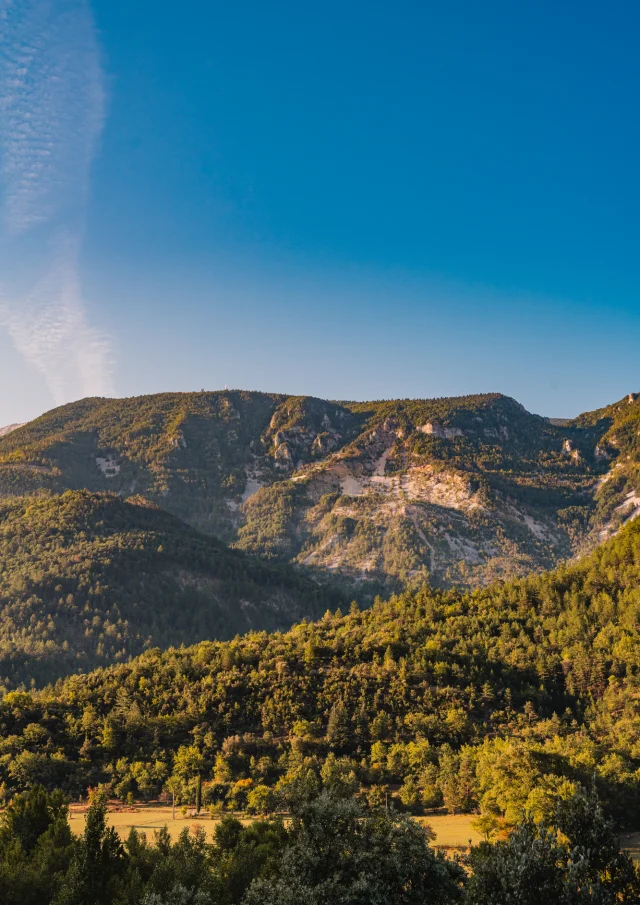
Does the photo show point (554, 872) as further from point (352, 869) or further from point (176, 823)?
point (176, 823)

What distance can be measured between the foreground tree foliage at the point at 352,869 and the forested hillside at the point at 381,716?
73.2 ft

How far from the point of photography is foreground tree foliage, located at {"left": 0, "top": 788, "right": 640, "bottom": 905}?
2923 cm

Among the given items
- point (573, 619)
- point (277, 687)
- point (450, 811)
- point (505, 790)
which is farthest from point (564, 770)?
point (573, 619)

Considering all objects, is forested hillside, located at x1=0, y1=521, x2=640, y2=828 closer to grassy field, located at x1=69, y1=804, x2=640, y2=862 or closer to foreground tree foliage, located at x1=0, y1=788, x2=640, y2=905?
grassy field, located at x1=69, y1=804, x2=640, y2=862

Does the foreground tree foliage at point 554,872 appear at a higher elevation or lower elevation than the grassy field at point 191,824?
higher

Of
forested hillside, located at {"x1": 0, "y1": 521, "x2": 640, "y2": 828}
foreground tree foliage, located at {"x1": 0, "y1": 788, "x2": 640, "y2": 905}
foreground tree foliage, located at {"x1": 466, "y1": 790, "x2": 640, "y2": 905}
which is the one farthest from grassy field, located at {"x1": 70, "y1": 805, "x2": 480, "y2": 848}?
foreground tree foliage, located at {"x1": 466, "y1": 790, "x2": 640, "y2": 905}

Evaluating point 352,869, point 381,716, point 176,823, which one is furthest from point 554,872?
point 381,716

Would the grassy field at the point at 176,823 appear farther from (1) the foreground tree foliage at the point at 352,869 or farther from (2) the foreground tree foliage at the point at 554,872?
(2) the foreground tree foliage at the point at 554,872

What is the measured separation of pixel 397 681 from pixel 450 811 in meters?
30.5

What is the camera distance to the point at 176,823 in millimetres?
68500

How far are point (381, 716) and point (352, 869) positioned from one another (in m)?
64.7

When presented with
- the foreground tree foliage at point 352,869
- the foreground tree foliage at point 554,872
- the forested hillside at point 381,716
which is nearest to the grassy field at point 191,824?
the forested hillside at point 381,716

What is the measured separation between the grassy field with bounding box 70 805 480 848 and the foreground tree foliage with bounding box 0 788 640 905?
21.3 meters

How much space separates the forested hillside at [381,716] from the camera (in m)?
70.5
